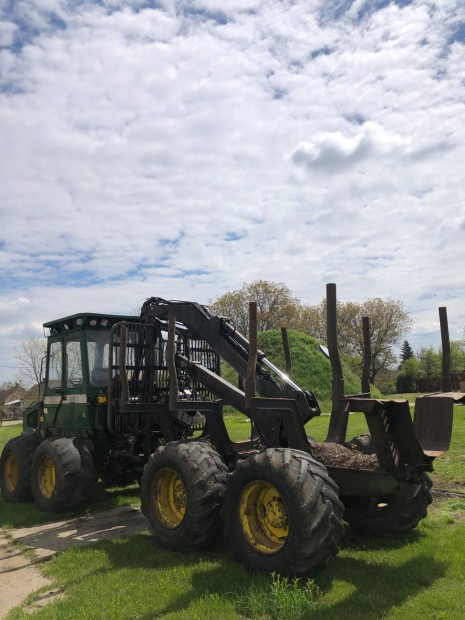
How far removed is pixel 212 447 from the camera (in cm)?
683

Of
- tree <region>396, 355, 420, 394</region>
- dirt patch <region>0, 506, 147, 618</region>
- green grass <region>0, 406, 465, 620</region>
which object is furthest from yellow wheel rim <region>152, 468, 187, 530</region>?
tree <region>396, 355, 420, 394</region>

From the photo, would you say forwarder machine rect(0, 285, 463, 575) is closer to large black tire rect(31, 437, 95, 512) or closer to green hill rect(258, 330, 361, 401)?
large black tire rect(31, 437, 95, 512)

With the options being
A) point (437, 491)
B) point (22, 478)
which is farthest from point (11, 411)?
point (437, 491)

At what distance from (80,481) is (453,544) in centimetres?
511

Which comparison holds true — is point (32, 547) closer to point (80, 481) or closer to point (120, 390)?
point (80, 481)

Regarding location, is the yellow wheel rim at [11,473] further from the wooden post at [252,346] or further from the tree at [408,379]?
the tree at [408,379]

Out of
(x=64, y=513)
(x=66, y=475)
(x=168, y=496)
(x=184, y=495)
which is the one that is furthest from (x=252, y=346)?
(x=64, y=513)

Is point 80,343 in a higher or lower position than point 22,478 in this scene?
higher

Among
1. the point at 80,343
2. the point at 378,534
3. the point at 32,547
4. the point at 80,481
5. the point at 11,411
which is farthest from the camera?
the point at 11,411

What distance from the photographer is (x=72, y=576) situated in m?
5.81

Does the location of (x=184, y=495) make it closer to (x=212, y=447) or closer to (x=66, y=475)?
(x=212, y=447)

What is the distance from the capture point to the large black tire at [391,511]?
639cm

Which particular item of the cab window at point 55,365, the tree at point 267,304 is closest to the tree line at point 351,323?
the tree at point 267,304

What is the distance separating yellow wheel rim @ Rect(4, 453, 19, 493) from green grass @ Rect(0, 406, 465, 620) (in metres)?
3.74
